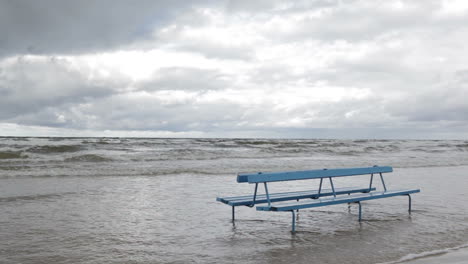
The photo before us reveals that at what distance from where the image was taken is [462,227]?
6688 millimetres

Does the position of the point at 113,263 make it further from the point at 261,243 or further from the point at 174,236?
the point at 261,243

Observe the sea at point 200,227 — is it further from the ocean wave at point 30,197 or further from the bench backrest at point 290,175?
the bench backrest at point 290,175

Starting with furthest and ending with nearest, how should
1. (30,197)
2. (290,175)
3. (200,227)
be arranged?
(30,197) → (200,227) → (290,175)

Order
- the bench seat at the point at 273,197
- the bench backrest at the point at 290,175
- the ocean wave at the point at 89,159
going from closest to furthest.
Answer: the bench backrest at the point at 290,175 → the bench seat at the point at 273,197 → the ocean wave at the point at 89,159

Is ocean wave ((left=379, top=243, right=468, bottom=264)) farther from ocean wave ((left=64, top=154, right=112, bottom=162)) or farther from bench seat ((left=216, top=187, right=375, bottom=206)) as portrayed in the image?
ocean wave ((left=64, top=154, right=112, bottom=162))

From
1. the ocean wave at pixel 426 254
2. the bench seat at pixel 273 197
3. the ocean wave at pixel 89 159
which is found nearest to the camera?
the ocean wave at pixel 426 254

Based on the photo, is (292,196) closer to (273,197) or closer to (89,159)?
(273,197)

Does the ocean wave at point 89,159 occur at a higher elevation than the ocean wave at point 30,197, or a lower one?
higher

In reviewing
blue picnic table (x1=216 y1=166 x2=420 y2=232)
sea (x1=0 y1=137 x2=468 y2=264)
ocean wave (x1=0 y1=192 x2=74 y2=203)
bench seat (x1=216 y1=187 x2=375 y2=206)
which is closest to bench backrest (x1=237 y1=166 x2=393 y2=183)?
blue picnic table (x1=216 y1=166 x2=420 y2=232)

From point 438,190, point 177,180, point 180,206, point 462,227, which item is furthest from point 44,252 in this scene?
point 438,190

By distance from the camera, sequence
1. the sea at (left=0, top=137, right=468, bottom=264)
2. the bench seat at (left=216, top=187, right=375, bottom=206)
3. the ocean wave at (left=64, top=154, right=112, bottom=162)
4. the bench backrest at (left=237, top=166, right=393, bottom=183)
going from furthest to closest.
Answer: the ocean wave at (left=64, top=154, right=112, bottom=162)
the bench seat at (left=216, top=187, right=375, bottom=206)
the bench backrest at (left=237, top=166, right=393, bottom=183)
the sea at (left=0, top=137, right=468, bottom=264)

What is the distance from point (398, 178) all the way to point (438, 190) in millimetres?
3162

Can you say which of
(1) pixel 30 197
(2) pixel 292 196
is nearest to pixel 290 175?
(2) pixel 292 196

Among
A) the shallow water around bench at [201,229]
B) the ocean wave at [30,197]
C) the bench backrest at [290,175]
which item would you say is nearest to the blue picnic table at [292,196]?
the bench backrest at [290,175]
